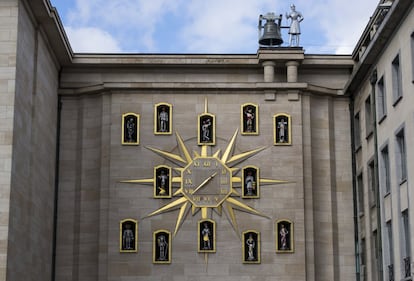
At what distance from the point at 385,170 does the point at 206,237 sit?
8433 millimetres

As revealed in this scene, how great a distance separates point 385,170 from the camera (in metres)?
37.6

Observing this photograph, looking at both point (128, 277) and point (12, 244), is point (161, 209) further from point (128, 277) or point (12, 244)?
point (12, 244)

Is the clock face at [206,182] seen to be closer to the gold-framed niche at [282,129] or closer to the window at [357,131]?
the gold-framed niche at [282,129]

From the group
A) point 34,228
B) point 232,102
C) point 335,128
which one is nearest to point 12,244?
point 34,228

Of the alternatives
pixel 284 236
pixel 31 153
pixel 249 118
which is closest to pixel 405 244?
pixel 284 236

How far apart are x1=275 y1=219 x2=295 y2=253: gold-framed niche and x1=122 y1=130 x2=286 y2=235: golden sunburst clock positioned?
3.37ft

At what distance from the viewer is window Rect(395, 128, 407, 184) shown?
34812 mm

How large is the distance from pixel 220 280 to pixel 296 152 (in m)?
6.54

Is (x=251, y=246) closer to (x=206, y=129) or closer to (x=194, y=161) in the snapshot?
(x=194, y=161)

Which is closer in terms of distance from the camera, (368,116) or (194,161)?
(368,116)

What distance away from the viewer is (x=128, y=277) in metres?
40.5

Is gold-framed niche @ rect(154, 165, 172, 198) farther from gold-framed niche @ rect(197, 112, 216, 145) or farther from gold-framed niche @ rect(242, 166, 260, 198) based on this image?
gold-framed niche @ rect(242, 166, 260, 198)

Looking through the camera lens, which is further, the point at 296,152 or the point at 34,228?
the point at 296,152

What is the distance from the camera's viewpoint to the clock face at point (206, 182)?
41.5 meters
